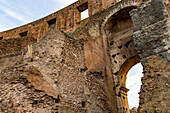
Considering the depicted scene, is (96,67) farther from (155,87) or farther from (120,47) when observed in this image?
(155,87)

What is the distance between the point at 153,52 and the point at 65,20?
29.3ft

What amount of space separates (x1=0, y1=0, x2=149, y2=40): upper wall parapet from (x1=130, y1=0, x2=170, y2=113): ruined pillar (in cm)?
548

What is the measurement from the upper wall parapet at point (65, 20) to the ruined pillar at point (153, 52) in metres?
5.48

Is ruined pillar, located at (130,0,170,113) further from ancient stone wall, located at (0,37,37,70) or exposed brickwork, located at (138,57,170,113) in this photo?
ancient stone wall, located at (0,37,37,70)

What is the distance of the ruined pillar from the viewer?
307cm

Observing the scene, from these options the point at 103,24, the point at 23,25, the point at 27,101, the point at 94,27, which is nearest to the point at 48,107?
the point at 27,101

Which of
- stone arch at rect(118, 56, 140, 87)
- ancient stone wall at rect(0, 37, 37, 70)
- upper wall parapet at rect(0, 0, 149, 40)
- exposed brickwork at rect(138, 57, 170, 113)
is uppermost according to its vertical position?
upper wall parapet at rect(0, 0, 149, 40)

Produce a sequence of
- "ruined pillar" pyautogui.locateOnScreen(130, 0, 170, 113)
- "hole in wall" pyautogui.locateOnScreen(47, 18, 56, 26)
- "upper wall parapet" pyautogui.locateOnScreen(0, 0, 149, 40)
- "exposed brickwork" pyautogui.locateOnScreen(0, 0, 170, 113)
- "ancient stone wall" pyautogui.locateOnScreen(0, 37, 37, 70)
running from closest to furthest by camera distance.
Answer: "ruined pillar" pyautogui.locateOnScreen(130, 0, 170, 113) → "exposed brickwork" pyautogui.locateOnScreen(0, 0, 170, 113) → "ancient stone wall" pyautogui.locateOnScreen(0, 37, 37, 70) → "upper wall parapet" pyautogui.locateOnScreen(0, 0, 149, 40) → "hole in wall" pyautogui.locateOnScreen(47, 18, 56, 26)

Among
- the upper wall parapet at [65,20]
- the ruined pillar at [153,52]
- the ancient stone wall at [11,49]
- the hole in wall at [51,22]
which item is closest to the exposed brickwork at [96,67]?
the ruined pillar at [153,52]

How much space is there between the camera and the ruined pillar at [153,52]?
10.1 feet

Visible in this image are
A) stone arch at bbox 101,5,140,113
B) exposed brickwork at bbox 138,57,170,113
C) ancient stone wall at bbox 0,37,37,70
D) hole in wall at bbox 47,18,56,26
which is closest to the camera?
exposed brickwork at bbox 138,57,170,113

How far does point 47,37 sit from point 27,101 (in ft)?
7.27

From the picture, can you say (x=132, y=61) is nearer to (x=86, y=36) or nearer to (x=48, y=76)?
(x=86, y=36)

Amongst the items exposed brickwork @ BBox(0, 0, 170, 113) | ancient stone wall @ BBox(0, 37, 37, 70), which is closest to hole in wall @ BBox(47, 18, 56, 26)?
ancient stone wall @ BBox(0, 37, 37, 70)
